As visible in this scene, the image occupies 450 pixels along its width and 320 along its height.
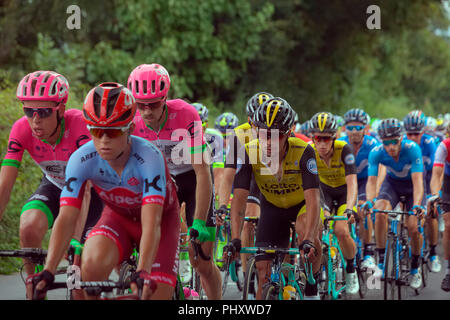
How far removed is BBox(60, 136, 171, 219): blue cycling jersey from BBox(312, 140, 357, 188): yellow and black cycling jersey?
4746 mm

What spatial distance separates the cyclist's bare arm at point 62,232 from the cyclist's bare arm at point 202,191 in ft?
4.92

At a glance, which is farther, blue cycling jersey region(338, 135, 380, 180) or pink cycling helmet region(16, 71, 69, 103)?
blue cycling jersey region(338, 135, 380, 180)

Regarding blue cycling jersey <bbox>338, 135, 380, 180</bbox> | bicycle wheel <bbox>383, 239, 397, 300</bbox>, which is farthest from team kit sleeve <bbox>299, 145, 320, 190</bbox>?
blue cycling jersey <bbox>338, 135, 380, 180</bbox>

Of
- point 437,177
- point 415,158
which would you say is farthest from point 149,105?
point 415,158

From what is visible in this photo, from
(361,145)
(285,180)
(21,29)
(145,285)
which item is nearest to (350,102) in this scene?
(21,29)

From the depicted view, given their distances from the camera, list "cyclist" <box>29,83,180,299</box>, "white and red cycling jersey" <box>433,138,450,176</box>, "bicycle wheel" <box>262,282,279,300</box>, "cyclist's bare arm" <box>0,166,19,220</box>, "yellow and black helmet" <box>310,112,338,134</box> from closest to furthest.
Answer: "cyclist" <box>29,83,180,299</box>, "cyclist's bare arm" <box>0,166,19,220</box>, "bicycle wheel" <box>262,282,279,300</box>, "yellow and black helmet" <box>310,112,338,134</box>, "white and red cycling jersey" <box>433,138,450,176</box>

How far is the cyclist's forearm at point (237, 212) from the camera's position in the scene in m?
6.16

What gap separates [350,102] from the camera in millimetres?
32812

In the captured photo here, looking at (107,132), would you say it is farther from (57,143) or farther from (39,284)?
(57,143)

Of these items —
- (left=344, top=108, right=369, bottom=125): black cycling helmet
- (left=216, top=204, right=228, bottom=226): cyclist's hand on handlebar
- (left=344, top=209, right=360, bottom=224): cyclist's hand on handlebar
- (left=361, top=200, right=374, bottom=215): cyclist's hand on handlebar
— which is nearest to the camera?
(left=216, top=204, right=228, bottom=226): cyclist's hand on handlebar

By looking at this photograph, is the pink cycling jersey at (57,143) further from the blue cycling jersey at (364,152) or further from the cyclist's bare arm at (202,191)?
the blue cycling jersey at (364,152)

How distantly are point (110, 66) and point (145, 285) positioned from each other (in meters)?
17.6

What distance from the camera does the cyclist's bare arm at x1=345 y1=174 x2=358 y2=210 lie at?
8652mm

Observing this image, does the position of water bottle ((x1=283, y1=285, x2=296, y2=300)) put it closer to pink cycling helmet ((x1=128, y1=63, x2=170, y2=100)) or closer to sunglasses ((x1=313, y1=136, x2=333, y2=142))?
pink cycling helmet ((x1=128, y1=63, x2=170, y2=100))
